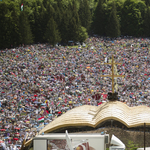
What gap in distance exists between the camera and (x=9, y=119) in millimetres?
32250

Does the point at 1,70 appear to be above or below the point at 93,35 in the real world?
below

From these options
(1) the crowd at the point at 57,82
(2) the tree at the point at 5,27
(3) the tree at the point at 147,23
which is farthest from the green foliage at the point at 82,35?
(3) the tree at the point at 147,23

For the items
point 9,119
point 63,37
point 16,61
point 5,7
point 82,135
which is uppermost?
point 5,7

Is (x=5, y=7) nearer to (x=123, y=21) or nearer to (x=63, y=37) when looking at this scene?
(x=63, y=37)

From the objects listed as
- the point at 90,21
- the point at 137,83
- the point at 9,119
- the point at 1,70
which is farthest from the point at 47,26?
the point at 9,119

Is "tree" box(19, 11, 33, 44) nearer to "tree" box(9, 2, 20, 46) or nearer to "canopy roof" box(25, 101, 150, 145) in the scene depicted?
"tree" box(9, 2, 20, 46)

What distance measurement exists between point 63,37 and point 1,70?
2396 centimetres

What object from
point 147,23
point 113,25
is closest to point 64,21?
point 113,25

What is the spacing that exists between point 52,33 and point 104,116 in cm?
4901

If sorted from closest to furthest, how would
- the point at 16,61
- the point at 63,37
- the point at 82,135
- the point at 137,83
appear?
the point at 82,135
the point at 137,83
the point at 16,61
the point at 63,37

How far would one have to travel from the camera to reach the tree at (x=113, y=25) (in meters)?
73.9

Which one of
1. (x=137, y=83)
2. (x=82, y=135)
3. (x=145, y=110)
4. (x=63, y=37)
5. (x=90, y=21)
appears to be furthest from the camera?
(x=90, y=21)

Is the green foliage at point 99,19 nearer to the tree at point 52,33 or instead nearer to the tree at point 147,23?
the tree at point 147,23

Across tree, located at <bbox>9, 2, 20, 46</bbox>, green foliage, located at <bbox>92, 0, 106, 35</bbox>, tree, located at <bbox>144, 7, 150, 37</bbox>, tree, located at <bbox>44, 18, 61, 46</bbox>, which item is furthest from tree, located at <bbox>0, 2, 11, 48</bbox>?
tree, located at <bbox>144, 7, 150, 37</bbox>
